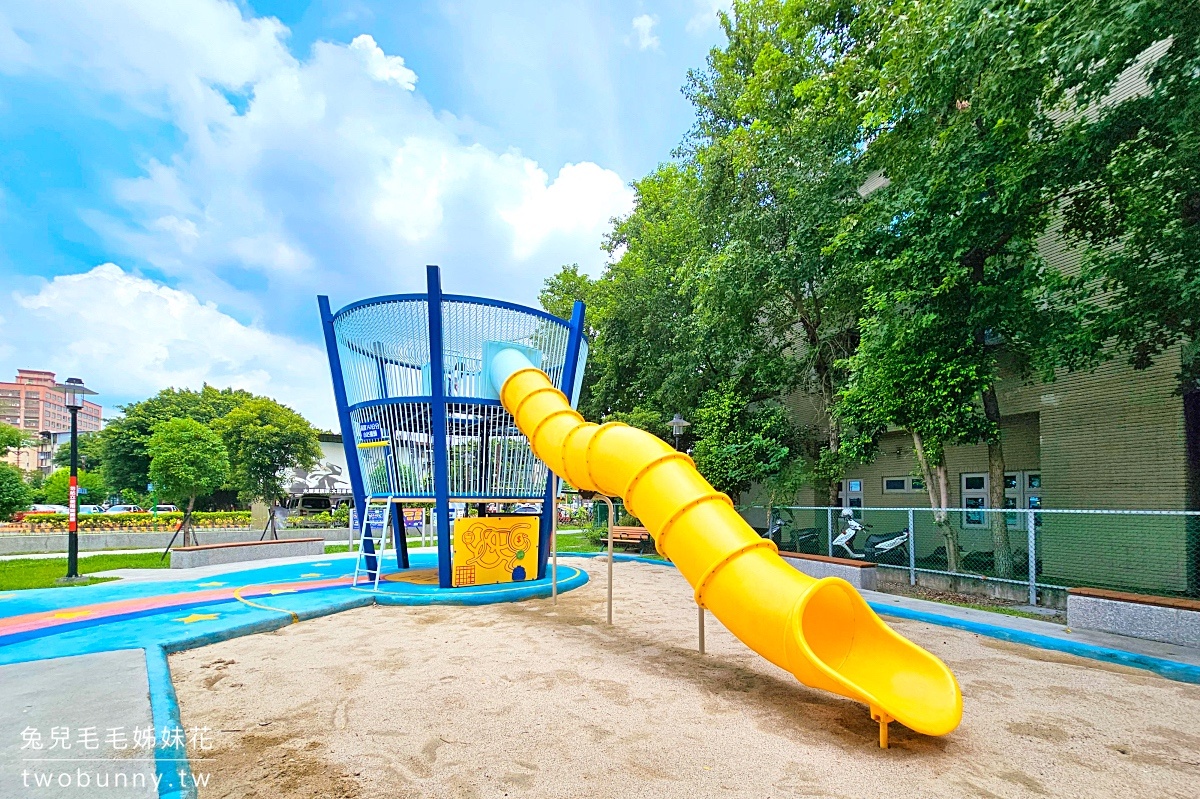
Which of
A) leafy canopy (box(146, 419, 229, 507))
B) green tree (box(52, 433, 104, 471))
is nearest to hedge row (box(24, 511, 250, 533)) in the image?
leafy canopy (box(146, 419, 229, 507))

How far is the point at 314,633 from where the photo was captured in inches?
321

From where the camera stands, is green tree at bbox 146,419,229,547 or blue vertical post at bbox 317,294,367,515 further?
green tree at bbox 146,419,229,547

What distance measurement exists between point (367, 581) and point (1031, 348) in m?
13.2

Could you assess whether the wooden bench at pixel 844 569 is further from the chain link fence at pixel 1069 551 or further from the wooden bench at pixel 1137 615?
the wooden bench at pixel 1137 615

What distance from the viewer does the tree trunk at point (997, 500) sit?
36.9ft

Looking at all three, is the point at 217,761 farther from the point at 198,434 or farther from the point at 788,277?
the point at 198,434

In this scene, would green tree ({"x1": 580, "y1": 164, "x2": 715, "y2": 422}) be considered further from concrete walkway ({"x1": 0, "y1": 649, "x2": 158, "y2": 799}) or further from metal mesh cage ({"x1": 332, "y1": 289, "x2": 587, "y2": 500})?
concrete walkway ({"x1": 0, "y1": 649, "x2": 158, "y2": 799})

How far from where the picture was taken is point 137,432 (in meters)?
39.6

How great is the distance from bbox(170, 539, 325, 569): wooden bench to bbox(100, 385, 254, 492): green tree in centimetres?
2077

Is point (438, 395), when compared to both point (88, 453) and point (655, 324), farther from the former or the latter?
point (88, 453)

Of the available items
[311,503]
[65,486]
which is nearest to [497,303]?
[311,503]

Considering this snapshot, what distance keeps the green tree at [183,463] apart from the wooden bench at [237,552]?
2642 mm

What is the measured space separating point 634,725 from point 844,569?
27.8 feet

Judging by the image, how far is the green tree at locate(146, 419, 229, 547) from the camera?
19250 mm
